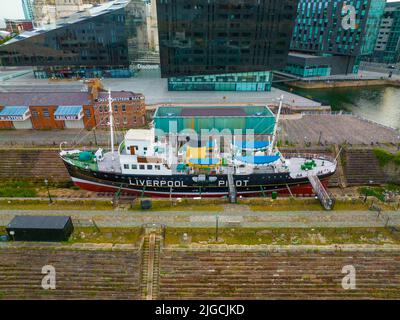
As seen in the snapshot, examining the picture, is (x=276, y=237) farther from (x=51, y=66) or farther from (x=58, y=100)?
(x=51, y=66)

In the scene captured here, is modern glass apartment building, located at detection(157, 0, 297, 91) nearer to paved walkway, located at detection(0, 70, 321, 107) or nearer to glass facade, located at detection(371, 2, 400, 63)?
paved walkway, located at detection(0, 70, 321, 107)

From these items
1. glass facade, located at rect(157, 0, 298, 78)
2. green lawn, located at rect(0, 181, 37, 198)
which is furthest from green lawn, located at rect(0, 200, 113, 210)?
glass facade, located at rect(157, 0, 298, 78)

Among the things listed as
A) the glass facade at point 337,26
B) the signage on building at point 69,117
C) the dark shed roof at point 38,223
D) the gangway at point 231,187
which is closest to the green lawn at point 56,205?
the dark shed roof at point 38,223

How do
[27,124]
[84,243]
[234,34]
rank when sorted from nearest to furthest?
1. [84,243]
2. [27,124]
3. [234,34]

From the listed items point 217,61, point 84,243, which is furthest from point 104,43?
point 84,243

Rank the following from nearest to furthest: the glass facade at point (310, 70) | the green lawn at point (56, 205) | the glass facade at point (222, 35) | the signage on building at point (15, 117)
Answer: the green lawn at point (56, 205)
the signage on building at point (15, 117)
the glass facade at point (222, 35)
the glass facade at point (310, 70)

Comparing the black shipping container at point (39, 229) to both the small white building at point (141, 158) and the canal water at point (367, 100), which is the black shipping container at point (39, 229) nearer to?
the small white building at point (141, 158)

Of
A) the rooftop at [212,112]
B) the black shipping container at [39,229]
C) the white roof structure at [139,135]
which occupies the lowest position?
the black shipping container at [39,229]
